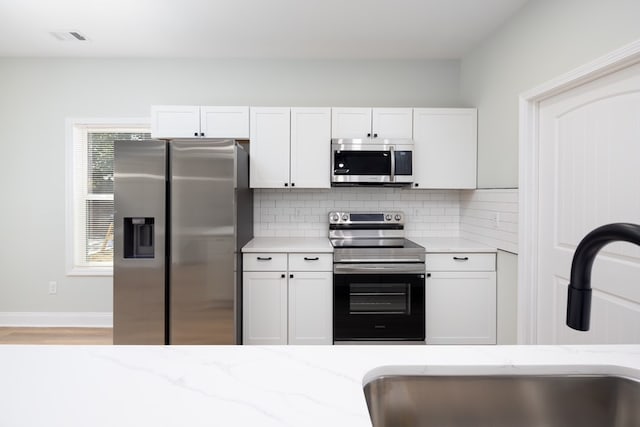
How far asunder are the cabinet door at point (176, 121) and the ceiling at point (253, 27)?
574 millimetres

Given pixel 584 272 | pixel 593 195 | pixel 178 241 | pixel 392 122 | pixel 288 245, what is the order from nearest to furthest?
pixel 584 272 → pixel 593 195 → pixel 178 241 → pixel 288 245 → pixel 392 122

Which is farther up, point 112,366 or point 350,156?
point 350,156

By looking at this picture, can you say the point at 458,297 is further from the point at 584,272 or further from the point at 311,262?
the point at 584,272

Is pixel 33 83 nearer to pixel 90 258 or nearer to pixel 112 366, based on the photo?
pixel 90 258

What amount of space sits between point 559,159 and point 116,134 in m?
3.86

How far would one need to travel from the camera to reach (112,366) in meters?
0.78

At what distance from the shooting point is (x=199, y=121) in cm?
327

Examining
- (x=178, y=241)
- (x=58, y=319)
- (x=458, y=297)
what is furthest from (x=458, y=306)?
(x=58, y=319)

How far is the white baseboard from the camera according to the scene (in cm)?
366

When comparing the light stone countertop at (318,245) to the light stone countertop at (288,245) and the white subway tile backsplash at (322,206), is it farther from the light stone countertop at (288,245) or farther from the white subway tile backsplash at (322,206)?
the white subway tile backsplash at (322,206)

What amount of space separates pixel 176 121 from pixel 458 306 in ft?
9.41

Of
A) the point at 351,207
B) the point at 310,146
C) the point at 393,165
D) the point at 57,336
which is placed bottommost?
the point at 57,336

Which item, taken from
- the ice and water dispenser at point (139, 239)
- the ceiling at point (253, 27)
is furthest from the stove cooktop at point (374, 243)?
the ceiling at point (253, 27)

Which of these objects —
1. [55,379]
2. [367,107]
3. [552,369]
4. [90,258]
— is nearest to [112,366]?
[55,379]
